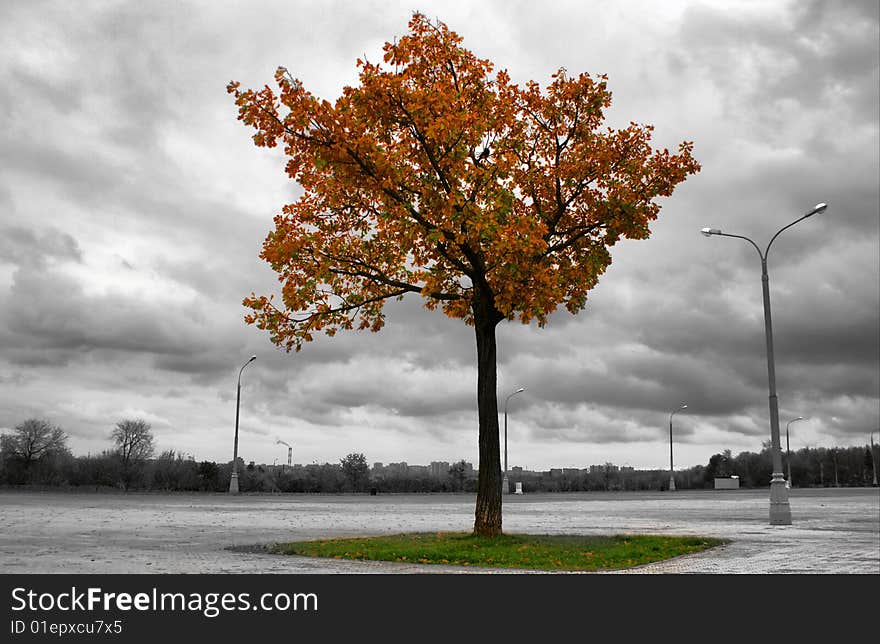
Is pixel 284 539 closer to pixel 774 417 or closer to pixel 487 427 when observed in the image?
pixel 487 427

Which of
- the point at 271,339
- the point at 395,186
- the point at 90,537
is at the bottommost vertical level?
the point at 90,537

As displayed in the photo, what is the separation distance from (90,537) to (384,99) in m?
11.6

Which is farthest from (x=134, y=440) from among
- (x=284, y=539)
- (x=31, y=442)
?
(x=284, y=539)

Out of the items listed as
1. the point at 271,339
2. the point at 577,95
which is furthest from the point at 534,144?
the point at 271,339

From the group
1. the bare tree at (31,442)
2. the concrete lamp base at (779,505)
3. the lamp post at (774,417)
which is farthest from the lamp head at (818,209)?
the bare tree at (31,442)

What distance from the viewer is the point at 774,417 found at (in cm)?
2483

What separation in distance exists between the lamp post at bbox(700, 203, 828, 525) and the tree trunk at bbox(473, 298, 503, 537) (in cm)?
1026

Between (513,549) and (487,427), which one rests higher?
(487,427)

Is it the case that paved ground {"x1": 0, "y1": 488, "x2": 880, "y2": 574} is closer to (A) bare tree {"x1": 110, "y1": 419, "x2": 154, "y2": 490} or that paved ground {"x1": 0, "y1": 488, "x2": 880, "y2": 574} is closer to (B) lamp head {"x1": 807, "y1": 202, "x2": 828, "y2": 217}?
→ (B) lamp head {"x1": 807, "y1": 202, "x2": 828, "y2": 217}

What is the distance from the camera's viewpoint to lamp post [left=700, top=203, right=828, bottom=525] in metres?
23.9

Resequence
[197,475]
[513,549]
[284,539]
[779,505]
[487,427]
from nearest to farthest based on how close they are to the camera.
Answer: [513,549]
[487,427]
[284,539]
[779,505]
[197,475]

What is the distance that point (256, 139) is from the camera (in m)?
15.6

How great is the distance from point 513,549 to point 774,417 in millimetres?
13211
